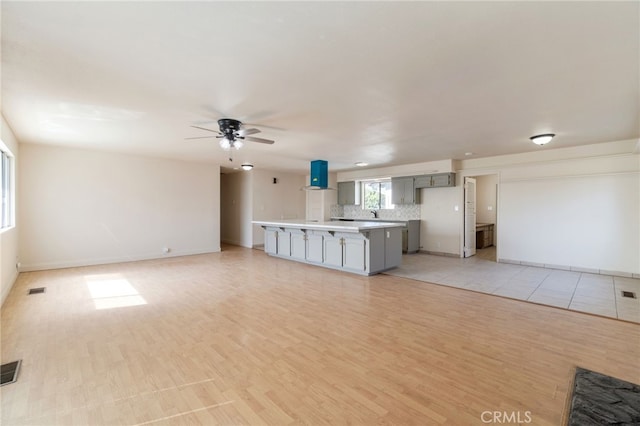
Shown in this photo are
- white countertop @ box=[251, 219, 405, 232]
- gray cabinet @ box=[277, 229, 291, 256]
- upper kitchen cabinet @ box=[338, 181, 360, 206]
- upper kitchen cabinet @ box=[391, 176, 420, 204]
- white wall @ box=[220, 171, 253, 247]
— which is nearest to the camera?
white countertop @ box=[251, 219, 405, 232]

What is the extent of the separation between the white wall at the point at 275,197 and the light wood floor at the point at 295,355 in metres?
4.82

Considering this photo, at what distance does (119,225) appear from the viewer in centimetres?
654

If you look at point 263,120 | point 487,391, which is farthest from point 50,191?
point 487,391

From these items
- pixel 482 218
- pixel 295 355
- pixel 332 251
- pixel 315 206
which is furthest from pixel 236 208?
pixel 482 218

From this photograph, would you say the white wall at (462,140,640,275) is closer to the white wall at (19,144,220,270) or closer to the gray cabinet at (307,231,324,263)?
the gray cabinet at (307,231,324,263)

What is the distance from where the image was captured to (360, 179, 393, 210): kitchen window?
29.6 feet

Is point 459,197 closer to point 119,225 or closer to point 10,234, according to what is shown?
point 119,225

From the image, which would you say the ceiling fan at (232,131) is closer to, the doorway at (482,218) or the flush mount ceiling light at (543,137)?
the flush mount ceiling light at (543,137)

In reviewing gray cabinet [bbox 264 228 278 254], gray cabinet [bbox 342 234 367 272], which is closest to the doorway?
gray cabinet [bbox 342 234 367 272]

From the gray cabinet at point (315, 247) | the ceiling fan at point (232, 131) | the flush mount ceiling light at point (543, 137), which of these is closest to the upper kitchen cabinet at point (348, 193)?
the gray cabinet at point (315, 247)

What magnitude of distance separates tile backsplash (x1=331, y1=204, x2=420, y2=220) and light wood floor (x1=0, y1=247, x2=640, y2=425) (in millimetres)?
4197

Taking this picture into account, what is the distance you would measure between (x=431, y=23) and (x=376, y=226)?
3.89m

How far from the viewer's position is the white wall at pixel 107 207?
5.63 metres

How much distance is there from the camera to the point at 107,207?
6387 millimetres
